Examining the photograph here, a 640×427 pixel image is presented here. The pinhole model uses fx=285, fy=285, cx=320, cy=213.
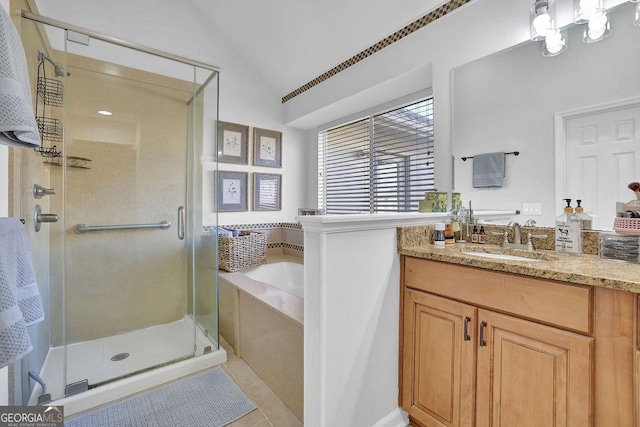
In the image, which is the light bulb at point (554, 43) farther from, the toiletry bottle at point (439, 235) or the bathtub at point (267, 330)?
the bathtub at point (267, 330)

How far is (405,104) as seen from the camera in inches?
98.8

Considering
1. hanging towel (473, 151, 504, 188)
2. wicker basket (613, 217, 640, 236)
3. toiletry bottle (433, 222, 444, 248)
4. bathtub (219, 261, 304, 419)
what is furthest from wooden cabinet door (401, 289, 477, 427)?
hanging towel (473, 151, 504, 188)

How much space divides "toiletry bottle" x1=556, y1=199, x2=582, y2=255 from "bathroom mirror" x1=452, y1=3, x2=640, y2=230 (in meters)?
0.06

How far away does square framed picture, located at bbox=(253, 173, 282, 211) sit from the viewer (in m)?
3.15

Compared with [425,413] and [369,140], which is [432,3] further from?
[425,413]

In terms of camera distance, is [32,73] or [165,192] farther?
[165,192]

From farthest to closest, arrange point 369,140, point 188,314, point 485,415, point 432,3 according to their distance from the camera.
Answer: point 369,140 → point 188,314 → point 432,3 → point 485,415

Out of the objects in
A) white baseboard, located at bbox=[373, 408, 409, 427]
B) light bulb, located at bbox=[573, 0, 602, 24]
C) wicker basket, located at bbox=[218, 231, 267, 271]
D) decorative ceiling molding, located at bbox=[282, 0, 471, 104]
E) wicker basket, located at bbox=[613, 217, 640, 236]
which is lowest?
white baseboard, located at bbox=[373, 408, 409, 427]

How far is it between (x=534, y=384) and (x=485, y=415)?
25 centimetres

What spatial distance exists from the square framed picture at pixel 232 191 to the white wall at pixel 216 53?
2.7 inches

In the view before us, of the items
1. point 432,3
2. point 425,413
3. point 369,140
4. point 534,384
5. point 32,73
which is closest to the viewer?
point 534,384

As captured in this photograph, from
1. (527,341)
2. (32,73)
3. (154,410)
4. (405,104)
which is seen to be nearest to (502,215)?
(527,341)

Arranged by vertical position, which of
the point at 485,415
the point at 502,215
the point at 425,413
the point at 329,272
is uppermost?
the point at 502,215

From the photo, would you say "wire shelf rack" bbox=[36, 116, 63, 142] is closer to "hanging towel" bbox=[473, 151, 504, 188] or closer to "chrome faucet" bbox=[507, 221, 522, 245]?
"hanging towel" bbox=[473, 151, 504, 188]
